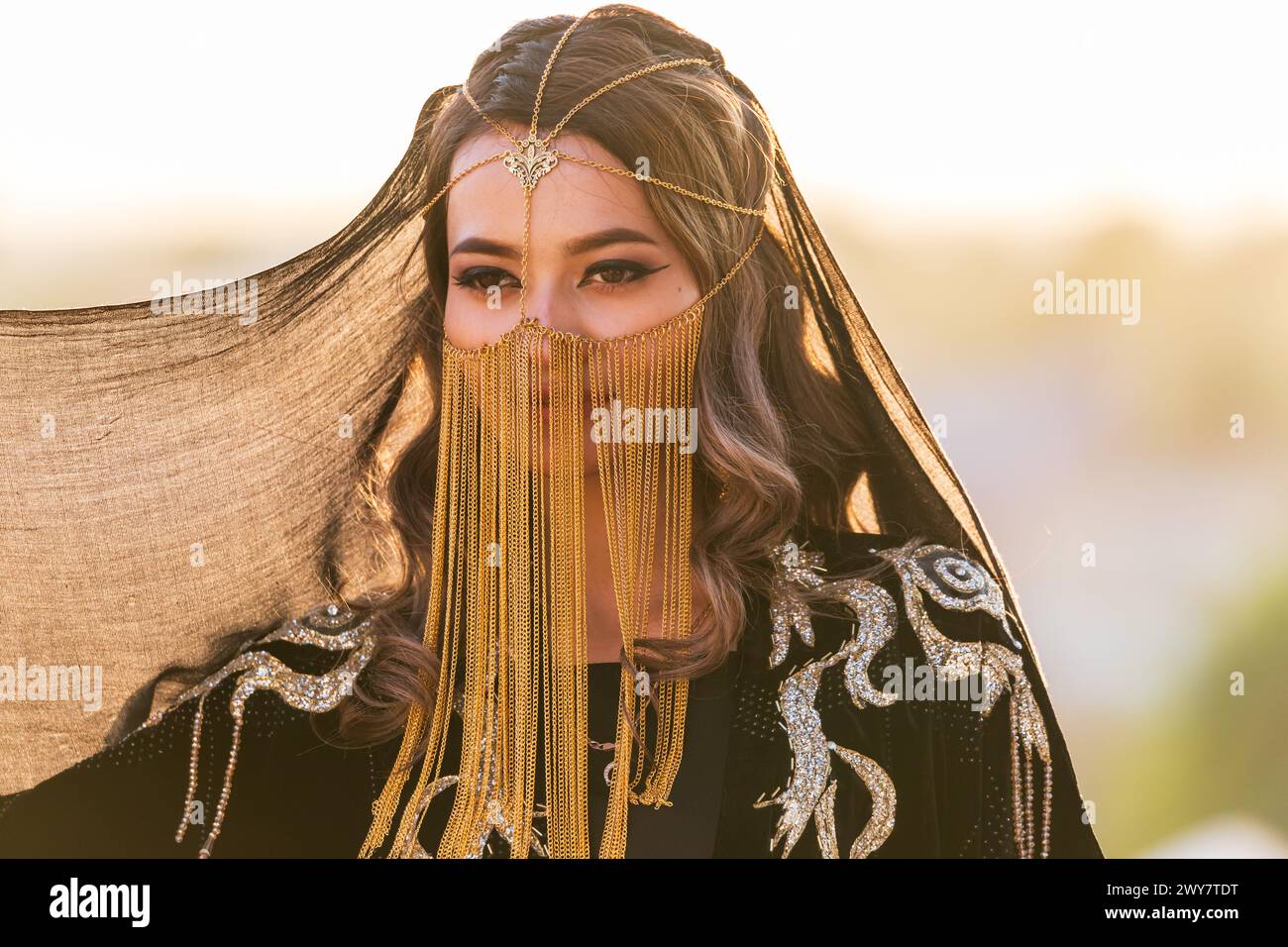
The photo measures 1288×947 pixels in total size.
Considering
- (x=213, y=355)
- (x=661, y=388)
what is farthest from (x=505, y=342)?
(x=213, y=355)

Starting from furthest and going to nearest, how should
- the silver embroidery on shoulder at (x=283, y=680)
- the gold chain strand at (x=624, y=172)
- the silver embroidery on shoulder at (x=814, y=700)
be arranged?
the silver embroidery on shoulder at (x=283, y=680), the gold chain strand at (x=624, y=172), the silver embroidery on shoulder at (x=814, y=700)

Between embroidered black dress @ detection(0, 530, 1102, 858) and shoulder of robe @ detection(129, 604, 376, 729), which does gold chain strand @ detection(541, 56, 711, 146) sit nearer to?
embroidered black dress @ detection(0, 530, 1102, 858)

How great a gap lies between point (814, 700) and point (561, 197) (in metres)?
0.90

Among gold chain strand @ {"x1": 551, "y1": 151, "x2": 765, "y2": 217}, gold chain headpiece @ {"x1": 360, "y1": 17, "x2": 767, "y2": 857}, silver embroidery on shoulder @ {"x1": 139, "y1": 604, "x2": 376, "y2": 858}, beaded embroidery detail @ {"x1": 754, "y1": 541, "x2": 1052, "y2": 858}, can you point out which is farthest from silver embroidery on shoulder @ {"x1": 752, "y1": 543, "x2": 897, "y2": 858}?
silver embroidery on shoulder @ {"x1": 139, "y1": 604, "x2": 376, "y2": 858}

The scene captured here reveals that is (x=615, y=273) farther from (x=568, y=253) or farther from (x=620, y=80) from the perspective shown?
(x=620, y=80)

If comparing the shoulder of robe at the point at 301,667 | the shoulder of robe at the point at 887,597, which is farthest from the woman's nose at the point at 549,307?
the shoulder of robe at the point at 301,667

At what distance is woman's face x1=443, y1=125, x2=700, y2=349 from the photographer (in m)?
2.08

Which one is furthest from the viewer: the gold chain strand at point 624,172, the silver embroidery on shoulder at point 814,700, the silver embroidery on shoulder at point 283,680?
the silver embroidery on shoulder at point 283,680

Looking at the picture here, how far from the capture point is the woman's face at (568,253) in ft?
6.83

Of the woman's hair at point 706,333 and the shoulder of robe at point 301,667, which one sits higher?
the woman's hair at point 706,333

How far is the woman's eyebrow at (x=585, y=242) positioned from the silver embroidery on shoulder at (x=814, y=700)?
1.89ft

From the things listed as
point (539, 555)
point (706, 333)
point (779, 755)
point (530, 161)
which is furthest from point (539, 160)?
point (779, 755)

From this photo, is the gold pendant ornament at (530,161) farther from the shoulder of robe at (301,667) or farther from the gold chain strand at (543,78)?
the shoulder of robe at (301,667)

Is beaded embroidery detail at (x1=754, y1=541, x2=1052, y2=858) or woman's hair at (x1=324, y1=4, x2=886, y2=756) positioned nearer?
beaded embroidery detail at (x1=754, y1=541, x2=1052, y2=858)
